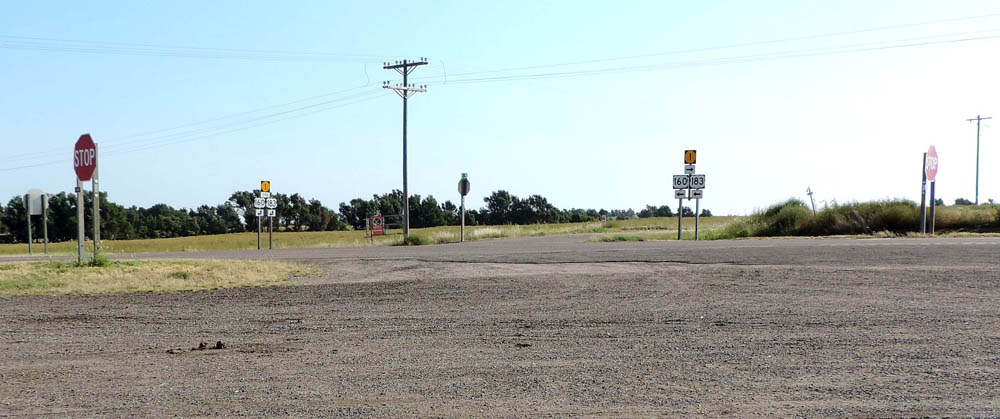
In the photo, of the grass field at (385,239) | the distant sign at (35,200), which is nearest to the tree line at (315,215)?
the grass field at (385,239)

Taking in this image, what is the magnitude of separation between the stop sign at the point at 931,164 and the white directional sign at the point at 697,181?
7648mm

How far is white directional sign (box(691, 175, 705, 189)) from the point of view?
31.1 meters

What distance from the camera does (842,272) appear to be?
14.2 m

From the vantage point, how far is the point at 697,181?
1227 inches

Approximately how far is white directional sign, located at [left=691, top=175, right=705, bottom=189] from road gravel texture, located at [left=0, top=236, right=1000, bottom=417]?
57.3 ft

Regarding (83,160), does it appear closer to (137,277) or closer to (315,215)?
(137,277)

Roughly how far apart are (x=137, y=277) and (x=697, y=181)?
21.9m

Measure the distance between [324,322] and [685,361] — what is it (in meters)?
4.44

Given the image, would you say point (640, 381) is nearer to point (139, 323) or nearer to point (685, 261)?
point (139, 323)

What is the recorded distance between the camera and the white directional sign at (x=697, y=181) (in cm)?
3106

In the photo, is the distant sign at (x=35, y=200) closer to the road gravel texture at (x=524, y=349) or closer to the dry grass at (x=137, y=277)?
the dry grass at (x=137, y=277)

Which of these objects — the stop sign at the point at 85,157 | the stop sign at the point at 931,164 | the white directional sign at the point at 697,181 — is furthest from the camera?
the white directional sign at the point at 697,181

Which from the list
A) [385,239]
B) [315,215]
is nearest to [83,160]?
[385,239]

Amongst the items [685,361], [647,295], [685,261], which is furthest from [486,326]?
[685,261]
